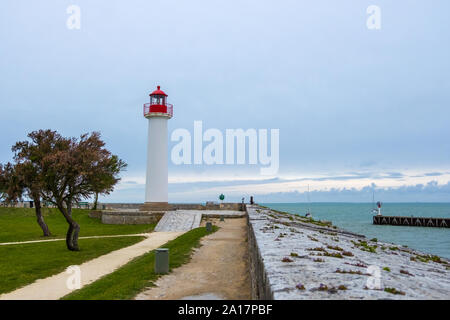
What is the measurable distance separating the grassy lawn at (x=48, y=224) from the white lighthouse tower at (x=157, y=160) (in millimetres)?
3932

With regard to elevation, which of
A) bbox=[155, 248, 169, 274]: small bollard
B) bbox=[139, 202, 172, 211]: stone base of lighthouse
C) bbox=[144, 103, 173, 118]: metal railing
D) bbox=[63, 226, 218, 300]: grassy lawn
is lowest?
bbox=[63, 226, 218, 300]: grassy lawn

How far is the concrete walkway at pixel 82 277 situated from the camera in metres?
12.1

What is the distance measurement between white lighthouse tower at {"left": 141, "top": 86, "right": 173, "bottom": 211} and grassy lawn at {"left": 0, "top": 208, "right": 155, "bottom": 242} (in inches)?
155

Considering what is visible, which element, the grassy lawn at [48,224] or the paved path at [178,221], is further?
the paved path at [178,221]

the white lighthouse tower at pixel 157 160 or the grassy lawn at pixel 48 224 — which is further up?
the white lighthouse tower at pixel 157 160

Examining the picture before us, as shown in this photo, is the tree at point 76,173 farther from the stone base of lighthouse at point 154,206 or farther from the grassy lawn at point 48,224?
the stone base of lighthouse at point 154,206

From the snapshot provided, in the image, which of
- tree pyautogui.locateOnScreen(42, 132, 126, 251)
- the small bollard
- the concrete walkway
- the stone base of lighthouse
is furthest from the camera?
the stone base of lighthouse

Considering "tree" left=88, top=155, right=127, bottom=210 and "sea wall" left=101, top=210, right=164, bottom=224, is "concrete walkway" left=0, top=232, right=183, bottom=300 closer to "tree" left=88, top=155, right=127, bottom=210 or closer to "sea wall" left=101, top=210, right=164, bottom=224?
"tree" left=88, top=155, right=127, bottom=210

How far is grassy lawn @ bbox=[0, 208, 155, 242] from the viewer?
3169 centimetres

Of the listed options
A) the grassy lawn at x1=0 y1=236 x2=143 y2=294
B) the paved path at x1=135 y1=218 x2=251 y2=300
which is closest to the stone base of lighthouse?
the grassy lawn at x1=0 y1=236 x2=143 y2=294

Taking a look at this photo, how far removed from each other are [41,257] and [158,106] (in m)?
25.6
